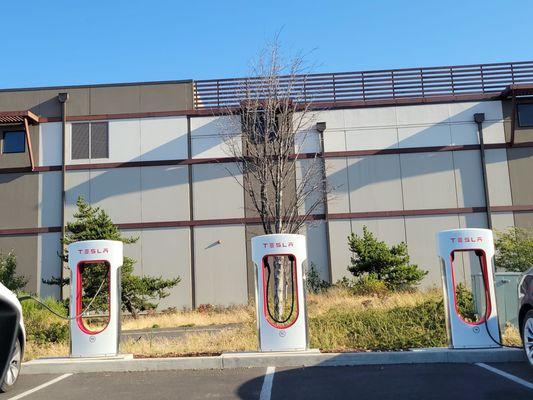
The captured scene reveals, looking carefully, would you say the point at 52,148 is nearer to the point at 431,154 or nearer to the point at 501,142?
the point at 431,154

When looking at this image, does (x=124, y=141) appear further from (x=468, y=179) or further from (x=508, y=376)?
(x=508, y=376)

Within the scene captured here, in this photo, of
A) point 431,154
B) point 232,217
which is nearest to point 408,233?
point 431,154

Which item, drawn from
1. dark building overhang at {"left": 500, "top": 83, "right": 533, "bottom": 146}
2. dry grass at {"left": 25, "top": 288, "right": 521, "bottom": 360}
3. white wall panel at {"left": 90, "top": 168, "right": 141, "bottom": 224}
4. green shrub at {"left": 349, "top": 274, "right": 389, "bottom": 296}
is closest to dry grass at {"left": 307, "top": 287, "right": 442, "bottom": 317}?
dry grass at {"left": 25, "top": 288, "right": 521, "bottom": 360}

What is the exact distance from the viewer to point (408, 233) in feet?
80.9

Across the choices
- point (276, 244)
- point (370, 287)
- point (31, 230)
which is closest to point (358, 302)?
point (370, 287)

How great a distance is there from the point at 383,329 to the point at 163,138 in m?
16.3

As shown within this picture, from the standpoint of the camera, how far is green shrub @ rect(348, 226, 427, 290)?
2155 cm

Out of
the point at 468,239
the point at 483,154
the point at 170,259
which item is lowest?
the point at 468,239

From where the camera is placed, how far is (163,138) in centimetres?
2538

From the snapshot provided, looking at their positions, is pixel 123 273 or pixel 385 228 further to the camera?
pixel 385 228

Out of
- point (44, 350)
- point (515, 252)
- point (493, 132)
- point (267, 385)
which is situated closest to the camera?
point (267, 385)

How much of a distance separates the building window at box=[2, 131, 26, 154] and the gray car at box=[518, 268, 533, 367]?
→ 78.7 ft

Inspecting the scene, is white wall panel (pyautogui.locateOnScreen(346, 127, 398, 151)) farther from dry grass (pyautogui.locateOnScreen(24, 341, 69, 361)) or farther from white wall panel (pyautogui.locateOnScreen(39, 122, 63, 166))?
dry grass (pyautogui.locateOnScreen(24, 341, 69, 361))

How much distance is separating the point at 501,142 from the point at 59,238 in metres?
20.9
